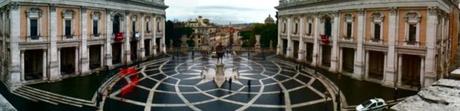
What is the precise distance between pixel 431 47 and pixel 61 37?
34076 millimetres

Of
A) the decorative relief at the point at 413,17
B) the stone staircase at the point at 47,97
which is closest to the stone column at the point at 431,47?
the decorative relief at the point at 413,17

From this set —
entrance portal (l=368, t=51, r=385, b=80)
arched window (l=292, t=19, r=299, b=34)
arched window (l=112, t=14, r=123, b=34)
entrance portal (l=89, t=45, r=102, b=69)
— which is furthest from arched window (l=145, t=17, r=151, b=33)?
entrance portal (l=368, t=51, r=385, b=80)

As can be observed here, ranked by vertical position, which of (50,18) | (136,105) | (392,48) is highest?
(50,18)

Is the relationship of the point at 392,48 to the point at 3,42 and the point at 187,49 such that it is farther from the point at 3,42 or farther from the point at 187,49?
the point at 187,49

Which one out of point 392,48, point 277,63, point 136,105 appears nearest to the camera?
point 136,105

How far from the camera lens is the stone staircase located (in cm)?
2907

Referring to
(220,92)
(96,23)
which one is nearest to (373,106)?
(220,92)

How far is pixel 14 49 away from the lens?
3431 centimetres

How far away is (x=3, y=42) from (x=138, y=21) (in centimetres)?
2004

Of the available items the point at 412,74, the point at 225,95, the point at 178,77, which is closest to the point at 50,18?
the point at 178,77

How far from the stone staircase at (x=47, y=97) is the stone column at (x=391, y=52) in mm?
25789

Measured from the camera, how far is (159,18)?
65.8 m

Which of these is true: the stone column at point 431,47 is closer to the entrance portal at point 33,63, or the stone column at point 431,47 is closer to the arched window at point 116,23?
the arched window at point 116,23

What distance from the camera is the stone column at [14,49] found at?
33844mm
